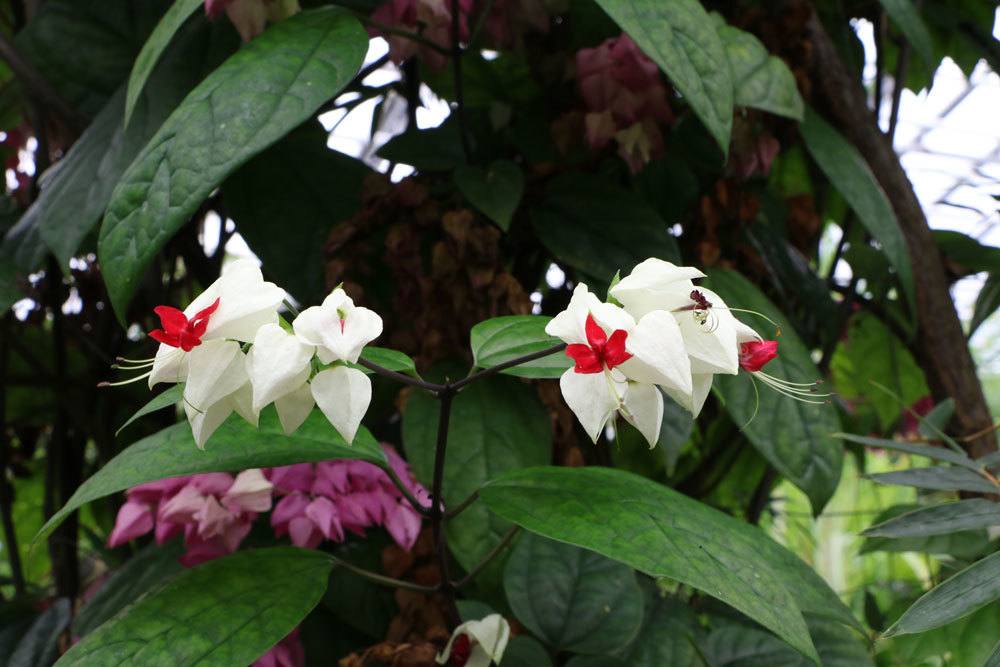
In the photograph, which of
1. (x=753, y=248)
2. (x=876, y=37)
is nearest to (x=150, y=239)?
(x=753, y=248)

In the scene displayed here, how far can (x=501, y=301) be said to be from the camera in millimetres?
719

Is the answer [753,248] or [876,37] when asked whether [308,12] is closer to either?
[753,248]

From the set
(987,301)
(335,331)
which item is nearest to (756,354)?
(335,331)

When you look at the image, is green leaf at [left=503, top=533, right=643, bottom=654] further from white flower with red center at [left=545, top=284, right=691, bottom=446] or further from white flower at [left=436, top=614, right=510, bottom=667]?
white flower with red center at [left=545, top=284, right=691, bottom=446]

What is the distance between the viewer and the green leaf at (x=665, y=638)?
2.15ft

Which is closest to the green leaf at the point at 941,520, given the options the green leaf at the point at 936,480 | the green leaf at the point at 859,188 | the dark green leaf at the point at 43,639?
the green leaf at the point at 936,480

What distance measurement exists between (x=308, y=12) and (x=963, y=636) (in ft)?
1.94

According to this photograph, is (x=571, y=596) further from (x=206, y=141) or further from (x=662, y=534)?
(x=206, y=141)

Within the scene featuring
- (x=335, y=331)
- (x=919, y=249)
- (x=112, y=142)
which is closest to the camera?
(x=335, y=331)

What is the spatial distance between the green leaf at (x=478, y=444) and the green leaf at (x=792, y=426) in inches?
5.4

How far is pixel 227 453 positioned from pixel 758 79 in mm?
456

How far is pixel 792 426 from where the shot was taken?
72 cm

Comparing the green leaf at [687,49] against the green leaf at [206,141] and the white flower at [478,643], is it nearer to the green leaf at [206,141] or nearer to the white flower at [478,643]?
the green leaf at [206,141]

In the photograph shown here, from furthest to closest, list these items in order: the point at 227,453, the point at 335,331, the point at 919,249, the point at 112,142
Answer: the point at 919,249, the point at 112,142, the point at 227,453, the point at 335,331
